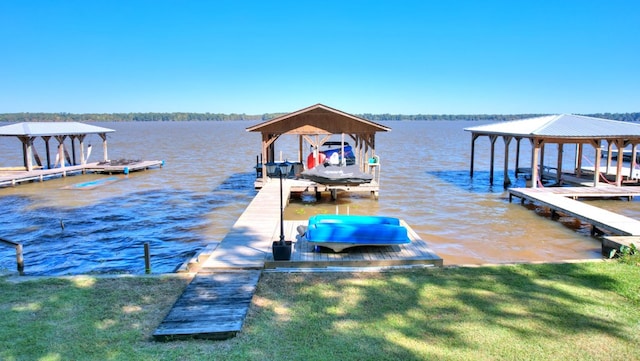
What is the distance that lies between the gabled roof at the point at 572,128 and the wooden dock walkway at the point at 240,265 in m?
11.1

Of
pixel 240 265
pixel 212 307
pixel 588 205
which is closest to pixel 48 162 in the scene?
pixel 240 265

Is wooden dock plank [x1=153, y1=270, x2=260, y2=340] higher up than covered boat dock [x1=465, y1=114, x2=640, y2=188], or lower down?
lower down

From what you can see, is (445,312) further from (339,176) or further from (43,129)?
(43,129)

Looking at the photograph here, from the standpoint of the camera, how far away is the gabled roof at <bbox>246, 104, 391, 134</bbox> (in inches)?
775

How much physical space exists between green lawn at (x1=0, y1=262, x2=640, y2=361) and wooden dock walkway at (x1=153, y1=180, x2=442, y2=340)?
8.1 inches

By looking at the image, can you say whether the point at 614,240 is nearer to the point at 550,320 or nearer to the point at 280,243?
the point at 550,320

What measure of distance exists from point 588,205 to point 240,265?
42.1 feet

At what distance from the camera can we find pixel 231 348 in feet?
18.6

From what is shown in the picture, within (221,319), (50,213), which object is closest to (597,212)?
(221,319)

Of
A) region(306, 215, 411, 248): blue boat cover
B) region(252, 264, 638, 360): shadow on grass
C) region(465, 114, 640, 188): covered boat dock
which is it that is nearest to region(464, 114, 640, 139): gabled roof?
region(465, 114, 640, 188): covered boat dock

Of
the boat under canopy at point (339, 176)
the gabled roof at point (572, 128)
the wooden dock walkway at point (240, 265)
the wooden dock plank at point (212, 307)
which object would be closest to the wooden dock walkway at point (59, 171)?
the boat under canopy at point (339, 176)

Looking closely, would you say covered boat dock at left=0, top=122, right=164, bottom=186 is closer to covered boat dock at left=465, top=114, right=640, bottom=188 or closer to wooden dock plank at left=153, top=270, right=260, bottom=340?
wooden dock plank at left=153, top=270, right=260, bottom=340

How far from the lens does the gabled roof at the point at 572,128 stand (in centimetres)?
1877

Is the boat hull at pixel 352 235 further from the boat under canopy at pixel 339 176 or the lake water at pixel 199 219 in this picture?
the boat under canopy at pixel 339 176
